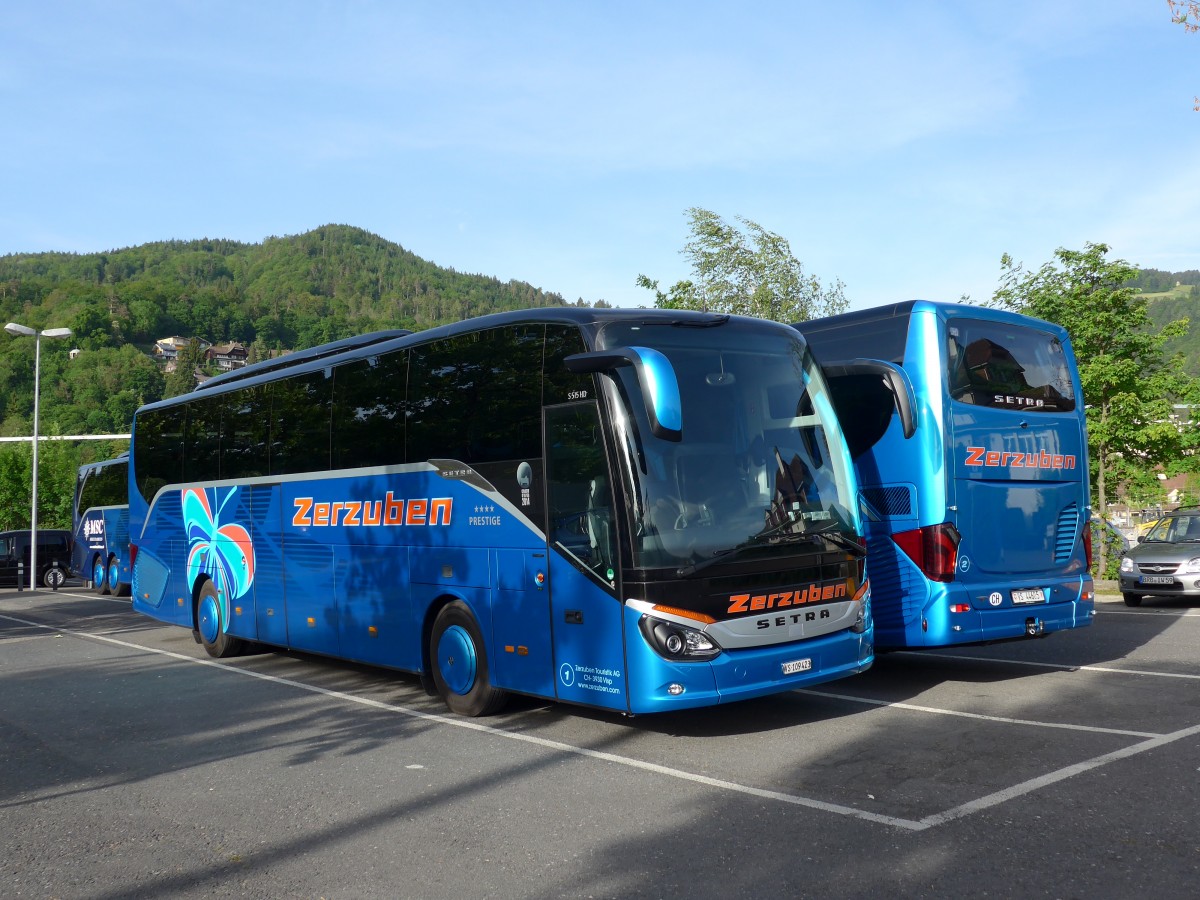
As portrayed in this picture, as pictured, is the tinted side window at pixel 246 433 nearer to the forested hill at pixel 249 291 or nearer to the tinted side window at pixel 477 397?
the tinted side window at pixel 477 397

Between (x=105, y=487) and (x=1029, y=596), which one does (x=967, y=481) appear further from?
(x=105, y=487)

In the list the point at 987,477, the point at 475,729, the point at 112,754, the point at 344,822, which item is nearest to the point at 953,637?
the point at 987,477

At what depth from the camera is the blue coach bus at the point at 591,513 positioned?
746cm

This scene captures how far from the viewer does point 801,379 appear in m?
8.71

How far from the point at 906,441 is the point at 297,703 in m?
6.06

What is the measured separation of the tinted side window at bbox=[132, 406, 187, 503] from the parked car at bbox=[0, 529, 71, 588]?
19.9m

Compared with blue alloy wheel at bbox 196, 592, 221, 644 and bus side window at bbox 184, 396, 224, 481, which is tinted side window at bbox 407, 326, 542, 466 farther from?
blue alloy wheel at bbox 196, 592, 221, 644

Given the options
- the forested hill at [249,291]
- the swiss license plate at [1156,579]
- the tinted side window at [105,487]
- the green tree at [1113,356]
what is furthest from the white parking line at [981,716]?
the forested hill at [249,291]

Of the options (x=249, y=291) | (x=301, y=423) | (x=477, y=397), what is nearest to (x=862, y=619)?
(x=477, y=397)

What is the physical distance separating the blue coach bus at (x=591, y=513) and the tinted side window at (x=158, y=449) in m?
4.47

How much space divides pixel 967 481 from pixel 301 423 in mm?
6723

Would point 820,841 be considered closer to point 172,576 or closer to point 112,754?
point 112,754

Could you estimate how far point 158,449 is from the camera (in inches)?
621

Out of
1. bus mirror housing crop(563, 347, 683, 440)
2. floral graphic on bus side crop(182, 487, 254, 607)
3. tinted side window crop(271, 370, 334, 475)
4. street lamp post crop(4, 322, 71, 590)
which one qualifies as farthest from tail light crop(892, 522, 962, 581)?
street lamp post crop(4, 322, 71, 590)
